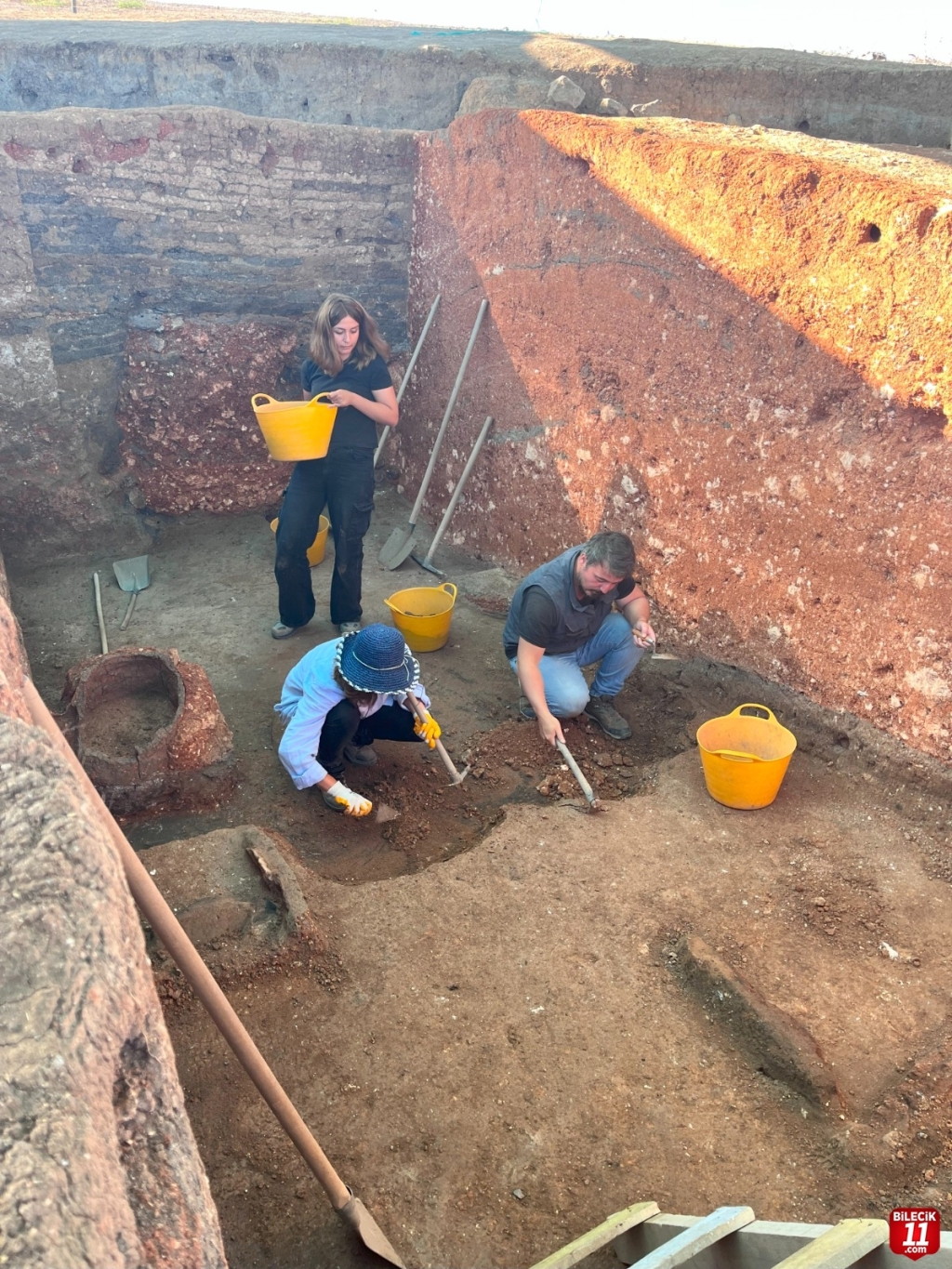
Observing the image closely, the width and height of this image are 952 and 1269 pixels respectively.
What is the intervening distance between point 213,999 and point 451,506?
4654 millimetres

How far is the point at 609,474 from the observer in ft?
17.2

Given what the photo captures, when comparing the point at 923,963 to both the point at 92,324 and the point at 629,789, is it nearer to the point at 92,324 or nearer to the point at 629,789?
the point at 629,789

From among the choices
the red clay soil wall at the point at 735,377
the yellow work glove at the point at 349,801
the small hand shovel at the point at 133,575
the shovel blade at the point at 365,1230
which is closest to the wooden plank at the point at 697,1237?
the shovel blade at the point at 365,1230

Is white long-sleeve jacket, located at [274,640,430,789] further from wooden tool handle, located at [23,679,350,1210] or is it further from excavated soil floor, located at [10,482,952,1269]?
wooden tool handle, located at [23,679,350,1210]

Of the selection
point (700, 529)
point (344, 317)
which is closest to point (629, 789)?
point (700, 529)

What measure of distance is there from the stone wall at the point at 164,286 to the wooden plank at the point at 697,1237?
19.2 feet

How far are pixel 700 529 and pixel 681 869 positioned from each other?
1.86m

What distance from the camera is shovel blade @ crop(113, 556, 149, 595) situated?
6.07 metres

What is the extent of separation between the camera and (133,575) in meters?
6.16

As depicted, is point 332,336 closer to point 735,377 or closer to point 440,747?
point 735,377

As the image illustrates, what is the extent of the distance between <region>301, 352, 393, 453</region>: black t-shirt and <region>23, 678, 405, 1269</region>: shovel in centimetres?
342

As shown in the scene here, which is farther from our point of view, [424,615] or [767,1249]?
[424,615]

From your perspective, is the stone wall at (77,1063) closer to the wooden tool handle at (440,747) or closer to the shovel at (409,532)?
the wooden tool handle at (440,747)

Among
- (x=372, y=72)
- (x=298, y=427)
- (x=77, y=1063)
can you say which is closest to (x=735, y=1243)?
(x=77, y=1063)
